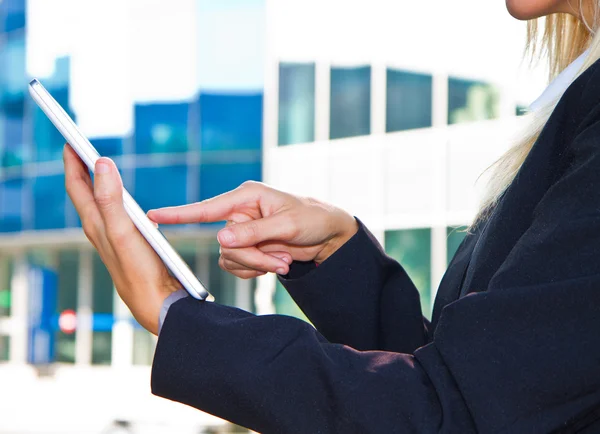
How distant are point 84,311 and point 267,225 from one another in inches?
675

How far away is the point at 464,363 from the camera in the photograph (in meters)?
0.82

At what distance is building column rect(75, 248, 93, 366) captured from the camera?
17234 mm

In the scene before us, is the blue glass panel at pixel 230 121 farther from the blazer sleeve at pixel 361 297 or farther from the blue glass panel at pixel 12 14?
the blazer sleeve at pixel 361 297

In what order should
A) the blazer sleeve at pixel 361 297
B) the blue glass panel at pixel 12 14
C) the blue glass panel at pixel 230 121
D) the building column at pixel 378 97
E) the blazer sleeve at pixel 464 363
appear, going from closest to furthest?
the blazer sleeve at pixel 464 363
the blazer sleeve at pixel 361 297
the building column at pixel 378 97
the blue glass panel at pixel 230 121
the blue glass panel at pixel 12 14

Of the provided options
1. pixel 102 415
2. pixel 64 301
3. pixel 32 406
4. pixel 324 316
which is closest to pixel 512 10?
pixel 324 316

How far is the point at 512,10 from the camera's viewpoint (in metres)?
1.38

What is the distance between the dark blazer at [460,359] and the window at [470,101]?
985 cm

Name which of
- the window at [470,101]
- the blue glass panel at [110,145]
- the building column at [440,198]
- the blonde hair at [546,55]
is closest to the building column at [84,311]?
the blue glass panel at [110,145]

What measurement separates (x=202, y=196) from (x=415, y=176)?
15.0 ft

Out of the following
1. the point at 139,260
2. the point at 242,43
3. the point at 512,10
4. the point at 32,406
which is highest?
the point at 242,43

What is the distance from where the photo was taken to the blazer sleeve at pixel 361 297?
138 centimetres

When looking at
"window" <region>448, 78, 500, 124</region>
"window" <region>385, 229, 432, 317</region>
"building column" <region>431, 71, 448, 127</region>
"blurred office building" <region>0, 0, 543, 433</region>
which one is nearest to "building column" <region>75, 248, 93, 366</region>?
"blurred office building" <region>0, 0, 543, 433</region>

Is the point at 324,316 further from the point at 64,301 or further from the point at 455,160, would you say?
the point at 64,301

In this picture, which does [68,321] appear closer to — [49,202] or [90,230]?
[49,202]
